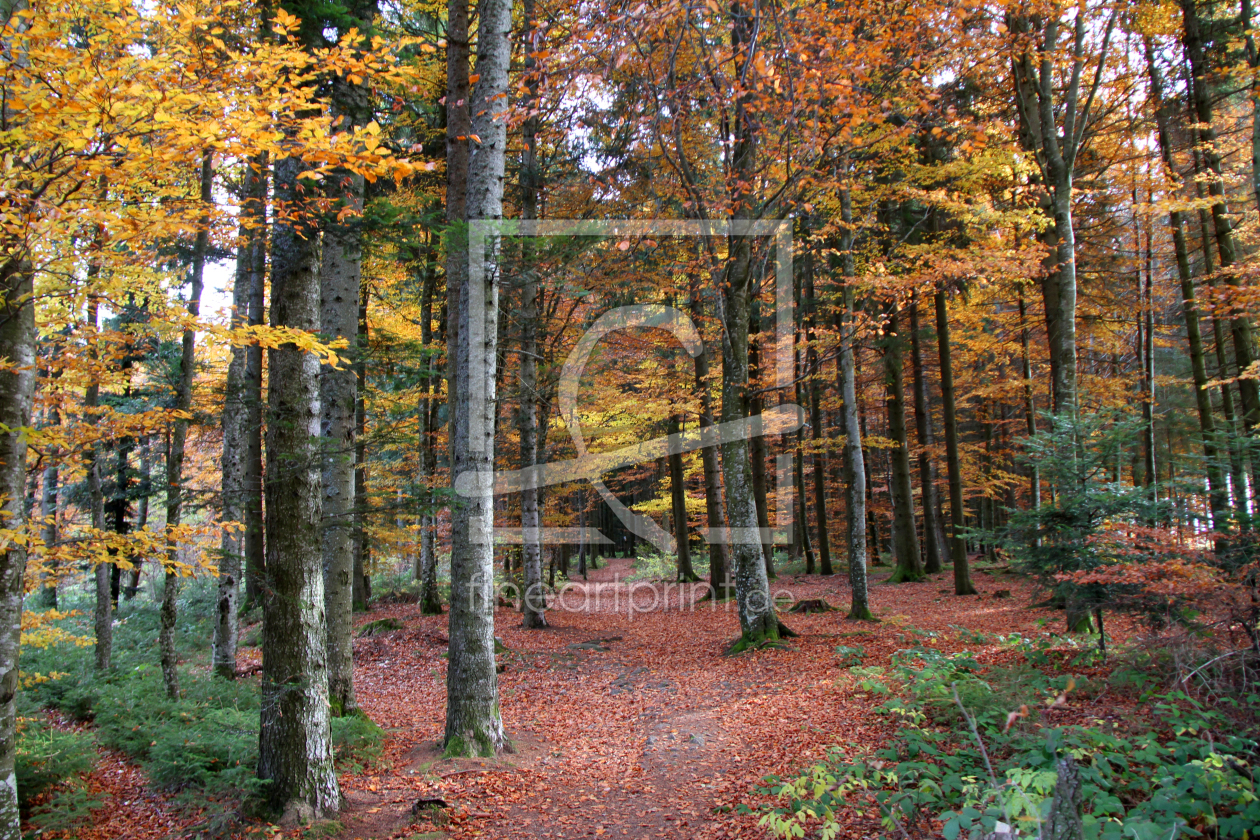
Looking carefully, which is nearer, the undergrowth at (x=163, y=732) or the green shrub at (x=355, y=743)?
the undergrowth at (x=163, y=732)

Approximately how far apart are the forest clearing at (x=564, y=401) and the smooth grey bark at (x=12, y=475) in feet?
0.07

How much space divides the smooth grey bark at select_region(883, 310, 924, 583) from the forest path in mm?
2480

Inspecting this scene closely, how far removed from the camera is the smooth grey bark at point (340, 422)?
22.6 feet

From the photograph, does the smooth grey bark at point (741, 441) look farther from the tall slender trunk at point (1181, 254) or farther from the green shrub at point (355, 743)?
the tall slender trunk at point (1181, 254)

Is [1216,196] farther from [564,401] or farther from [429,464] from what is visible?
[429,464]

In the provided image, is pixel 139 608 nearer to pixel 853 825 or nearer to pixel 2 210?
pixel 2 210

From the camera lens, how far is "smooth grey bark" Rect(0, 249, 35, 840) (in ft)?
11.3

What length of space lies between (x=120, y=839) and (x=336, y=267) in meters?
5.81

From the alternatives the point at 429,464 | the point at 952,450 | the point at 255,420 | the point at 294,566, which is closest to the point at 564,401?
the point at 429,464

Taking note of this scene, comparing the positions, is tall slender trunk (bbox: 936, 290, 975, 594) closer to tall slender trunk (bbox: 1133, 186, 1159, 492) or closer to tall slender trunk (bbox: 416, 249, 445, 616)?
tall slender trunk (bbox: 1133, 186, 1159, 492)

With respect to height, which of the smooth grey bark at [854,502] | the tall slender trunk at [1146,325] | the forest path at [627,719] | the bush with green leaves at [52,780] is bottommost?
the forest path at [627,719]

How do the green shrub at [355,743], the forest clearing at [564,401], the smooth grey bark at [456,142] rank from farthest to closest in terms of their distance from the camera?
the smooth grey bark at [456,142] → the green shrub at [355,743] → the forest clearing at [564,401]

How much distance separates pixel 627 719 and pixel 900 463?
35.9 ft

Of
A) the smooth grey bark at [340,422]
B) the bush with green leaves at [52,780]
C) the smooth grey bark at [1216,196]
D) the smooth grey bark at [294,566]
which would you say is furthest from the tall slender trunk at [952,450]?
the bush with green leaves at [52,780]
